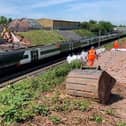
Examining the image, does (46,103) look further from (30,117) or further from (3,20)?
(3,20)

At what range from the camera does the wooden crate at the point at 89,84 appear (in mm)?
10016

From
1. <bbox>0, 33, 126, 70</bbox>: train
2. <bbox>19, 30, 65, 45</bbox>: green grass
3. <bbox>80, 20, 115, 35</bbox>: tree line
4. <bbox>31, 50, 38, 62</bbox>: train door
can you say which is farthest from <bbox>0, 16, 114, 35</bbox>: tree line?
<bbox>31, 50, 38, 62</bbox>: train door

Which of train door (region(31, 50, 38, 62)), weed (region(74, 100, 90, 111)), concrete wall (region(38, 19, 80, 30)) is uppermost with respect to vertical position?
concrete wall (region(38, 19, 80, 30))

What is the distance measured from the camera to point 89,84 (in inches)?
394

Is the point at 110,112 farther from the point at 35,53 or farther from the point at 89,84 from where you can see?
the point at 35,53

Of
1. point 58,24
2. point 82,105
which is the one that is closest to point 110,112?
point 82,105

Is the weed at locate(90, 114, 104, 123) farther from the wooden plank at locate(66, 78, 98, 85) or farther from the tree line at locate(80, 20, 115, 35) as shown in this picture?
the tree line at locate(80, 20, 115, 35)

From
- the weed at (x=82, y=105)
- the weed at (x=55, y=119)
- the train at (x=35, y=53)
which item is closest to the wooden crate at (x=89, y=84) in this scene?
the weed at (x=82, y=105)

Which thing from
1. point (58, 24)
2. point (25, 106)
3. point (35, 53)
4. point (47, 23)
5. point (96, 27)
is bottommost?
point (35, 53)

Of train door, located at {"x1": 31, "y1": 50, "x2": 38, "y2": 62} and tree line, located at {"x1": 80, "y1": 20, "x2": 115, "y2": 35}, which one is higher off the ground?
tree line, located at {"x1": 80, "y1": 20, "x2": 115, "y2": 35}

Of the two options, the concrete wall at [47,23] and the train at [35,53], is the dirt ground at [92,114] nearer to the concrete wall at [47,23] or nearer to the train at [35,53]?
the train at [35,53]

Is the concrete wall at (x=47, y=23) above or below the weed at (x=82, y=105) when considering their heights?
above

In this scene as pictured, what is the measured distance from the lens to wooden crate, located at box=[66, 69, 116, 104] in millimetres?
10016

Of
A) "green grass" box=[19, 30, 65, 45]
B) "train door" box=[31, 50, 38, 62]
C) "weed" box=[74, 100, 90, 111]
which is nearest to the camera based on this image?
"weed" box=[74, 100, 90, 111]
